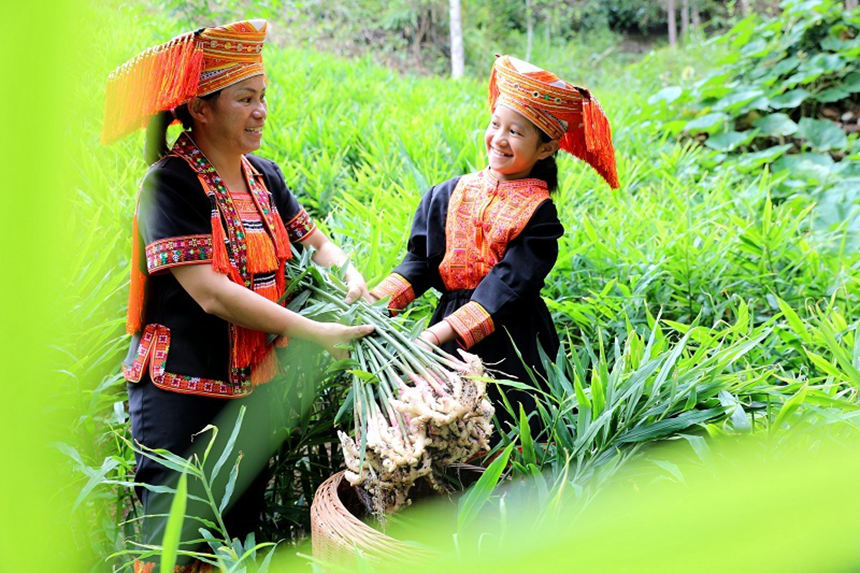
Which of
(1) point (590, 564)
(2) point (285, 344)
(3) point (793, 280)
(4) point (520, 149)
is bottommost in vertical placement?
(3) point (793, 280)

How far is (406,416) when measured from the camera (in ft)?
4.80

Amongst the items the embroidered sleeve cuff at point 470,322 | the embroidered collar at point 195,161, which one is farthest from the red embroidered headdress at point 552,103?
the embroidered collar at point 195,161

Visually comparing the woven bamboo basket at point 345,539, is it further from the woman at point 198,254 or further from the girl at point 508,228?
the girl at point 508,228

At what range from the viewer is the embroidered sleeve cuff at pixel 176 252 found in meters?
1.59

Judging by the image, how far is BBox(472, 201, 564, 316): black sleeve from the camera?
187cm

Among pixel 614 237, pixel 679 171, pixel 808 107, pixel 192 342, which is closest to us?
pixel 192 342

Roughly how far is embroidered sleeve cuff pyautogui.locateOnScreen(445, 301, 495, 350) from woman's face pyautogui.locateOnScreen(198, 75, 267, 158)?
0.63 m

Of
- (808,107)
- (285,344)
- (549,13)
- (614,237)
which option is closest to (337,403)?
(285,344)

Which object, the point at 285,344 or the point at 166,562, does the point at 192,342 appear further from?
the point at 166,562

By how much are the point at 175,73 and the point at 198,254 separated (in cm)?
37

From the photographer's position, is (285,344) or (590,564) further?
(285,344)

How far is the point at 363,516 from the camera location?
159 cm

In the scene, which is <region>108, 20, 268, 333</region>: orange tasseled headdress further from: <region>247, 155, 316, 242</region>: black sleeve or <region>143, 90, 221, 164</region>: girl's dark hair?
<region>247, 155, 316, 242</region>: black sleeve

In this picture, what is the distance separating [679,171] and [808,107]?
1.59 metres
